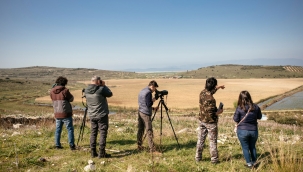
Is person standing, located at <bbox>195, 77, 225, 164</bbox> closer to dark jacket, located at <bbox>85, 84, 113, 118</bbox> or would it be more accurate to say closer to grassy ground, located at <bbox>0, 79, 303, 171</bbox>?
grassy ground, located at <bbox>0, 79, 303, 171</bbox>

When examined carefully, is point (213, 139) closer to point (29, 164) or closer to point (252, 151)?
point (252, 151)

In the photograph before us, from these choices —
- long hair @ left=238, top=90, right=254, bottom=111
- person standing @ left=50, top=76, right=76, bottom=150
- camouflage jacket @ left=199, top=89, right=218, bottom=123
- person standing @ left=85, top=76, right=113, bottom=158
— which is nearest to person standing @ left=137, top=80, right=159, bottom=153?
person standing @ left=85, top=76, right=113, bottom=158

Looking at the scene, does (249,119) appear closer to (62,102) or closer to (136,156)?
(136,156)

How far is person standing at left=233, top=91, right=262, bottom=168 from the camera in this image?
5055mm

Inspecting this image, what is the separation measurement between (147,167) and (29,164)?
3.46m

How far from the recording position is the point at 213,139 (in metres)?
5.48

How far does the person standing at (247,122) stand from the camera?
5055 millimetres

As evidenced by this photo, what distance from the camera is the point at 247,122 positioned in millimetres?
5074

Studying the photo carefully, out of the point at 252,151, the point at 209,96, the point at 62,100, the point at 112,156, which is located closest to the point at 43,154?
the point at 62,100

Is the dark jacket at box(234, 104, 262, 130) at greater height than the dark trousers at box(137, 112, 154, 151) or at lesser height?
greater

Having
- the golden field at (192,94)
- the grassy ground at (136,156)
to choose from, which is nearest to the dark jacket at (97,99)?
the grassy ground at (136,156)

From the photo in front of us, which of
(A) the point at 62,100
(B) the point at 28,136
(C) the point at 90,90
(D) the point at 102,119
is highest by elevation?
(C) the point at 90,90

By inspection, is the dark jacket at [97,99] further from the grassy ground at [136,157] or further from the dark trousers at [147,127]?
the grassy ground at [136,157]

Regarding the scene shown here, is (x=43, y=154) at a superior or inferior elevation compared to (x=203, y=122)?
inferior
